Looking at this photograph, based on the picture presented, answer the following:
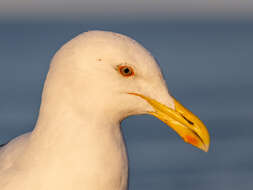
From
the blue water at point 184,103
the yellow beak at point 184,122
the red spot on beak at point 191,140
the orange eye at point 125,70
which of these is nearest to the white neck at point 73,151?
the orange eye at point 125,70

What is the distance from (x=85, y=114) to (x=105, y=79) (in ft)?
0.90

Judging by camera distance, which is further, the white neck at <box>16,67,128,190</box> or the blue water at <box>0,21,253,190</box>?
the blue water at <box>0,21,253,190</box>

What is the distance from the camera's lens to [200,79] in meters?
15.7

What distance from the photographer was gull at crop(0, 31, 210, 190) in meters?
4.81

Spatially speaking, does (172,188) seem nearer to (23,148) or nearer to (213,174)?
(213,174)

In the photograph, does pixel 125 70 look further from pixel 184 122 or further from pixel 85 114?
pixel 184 122

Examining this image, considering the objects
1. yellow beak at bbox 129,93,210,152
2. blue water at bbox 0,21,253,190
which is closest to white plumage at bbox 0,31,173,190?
yellow beak at bbox 129,93,210,152

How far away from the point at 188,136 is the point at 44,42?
17.3 m

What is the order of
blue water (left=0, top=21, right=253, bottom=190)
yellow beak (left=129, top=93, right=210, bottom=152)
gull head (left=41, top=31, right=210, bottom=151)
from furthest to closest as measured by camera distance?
blue water (left=0, top=21, right=253, bottom=190), yellow beak (left=129, top=93, right=210, bottom=152), gull head (left=41, top=31, right=210, bottom=151)

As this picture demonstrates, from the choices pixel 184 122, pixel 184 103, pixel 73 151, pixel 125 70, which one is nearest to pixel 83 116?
pixel 73 151

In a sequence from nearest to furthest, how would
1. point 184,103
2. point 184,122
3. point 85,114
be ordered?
point 85,114 → point 184,122 → point 184,103

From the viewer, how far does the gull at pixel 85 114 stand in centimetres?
481

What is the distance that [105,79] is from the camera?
4.85m

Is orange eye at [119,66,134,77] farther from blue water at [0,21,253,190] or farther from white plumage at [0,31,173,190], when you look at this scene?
blue water at [0,21,253,190]
